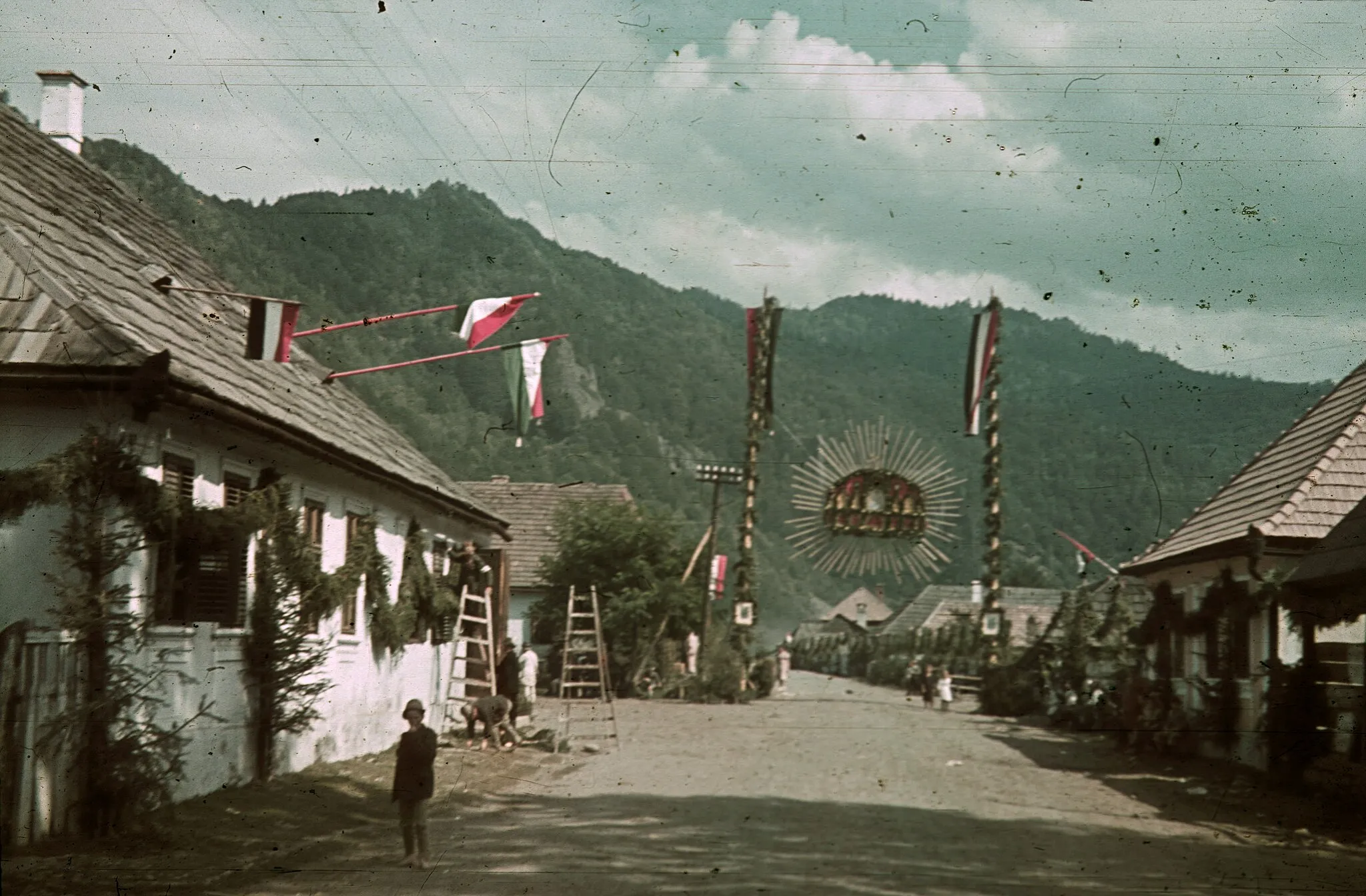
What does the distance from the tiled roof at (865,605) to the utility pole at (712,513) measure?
78.1 m

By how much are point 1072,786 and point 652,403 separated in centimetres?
6292

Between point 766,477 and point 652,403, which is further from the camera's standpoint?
point 652,403

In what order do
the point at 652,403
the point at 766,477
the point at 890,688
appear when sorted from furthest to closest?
the point at 652,403 < the point at 890,688 < the point at 766,477

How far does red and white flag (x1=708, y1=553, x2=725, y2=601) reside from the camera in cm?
4600

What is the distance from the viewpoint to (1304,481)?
20.7 m

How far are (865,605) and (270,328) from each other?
392 feet

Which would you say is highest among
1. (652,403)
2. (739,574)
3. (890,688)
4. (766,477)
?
(652,403)

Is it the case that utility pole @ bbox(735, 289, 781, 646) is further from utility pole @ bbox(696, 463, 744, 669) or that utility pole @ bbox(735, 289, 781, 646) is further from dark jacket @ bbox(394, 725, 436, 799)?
dark jacket @ bbox(394, 725, 436, 799)

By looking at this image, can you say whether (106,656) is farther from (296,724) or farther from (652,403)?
(652,403)

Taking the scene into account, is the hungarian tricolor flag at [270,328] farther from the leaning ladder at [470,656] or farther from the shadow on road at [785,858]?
the leaning ladder at [470,656]

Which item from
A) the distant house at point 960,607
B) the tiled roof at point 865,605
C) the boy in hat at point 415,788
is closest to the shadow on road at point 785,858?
the boy in hat at point 415,788

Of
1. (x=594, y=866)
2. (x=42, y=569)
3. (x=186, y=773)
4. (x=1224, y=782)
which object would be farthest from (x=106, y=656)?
(x=1224, y=782)

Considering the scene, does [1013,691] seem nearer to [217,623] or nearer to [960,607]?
[217,623]

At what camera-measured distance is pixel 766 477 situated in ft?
152
